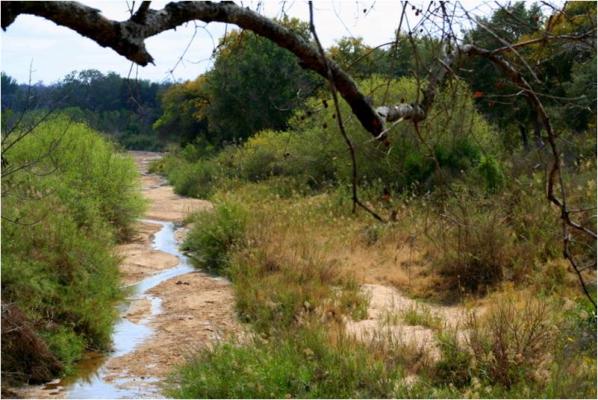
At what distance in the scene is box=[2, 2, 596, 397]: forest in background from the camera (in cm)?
355

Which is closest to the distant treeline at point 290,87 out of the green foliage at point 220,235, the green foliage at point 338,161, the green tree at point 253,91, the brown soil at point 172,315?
the green tree at point 253,91

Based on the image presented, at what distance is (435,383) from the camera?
22.8ft

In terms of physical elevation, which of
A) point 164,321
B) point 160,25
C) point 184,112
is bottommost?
point 164,321

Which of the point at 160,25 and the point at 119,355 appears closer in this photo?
the point at 160,25

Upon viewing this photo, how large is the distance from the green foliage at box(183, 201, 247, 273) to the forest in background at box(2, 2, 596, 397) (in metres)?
Answer: 0.04

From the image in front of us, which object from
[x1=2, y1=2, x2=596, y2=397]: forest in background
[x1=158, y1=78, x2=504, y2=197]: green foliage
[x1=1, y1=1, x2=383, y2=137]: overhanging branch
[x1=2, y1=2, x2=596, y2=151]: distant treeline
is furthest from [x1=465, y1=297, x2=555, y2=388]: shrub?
[x1=1, y1=1, x2=383, y2=137]: overhanging branch

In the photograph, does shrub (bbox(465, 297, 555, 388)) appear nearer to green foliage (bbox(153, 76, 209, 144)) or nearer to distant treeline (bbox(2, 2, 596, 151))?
distant treeline (bbox(2, 2, 596, 151))

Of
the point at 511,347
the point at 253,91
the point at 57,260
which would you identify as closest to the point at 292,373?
the point at 511,347

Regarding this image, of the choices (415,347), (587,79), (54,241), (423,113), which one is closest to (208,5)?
(423,113)

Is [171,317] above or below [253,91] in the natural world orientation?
below

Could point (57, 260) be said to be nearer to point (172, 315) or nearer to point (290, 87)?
point (172, 315)

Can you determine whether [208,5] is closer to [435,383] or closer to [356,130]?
[435,383]

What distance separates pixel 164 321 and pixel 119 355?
165 cm

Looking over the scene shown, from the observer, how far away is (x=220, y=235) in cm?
1513
